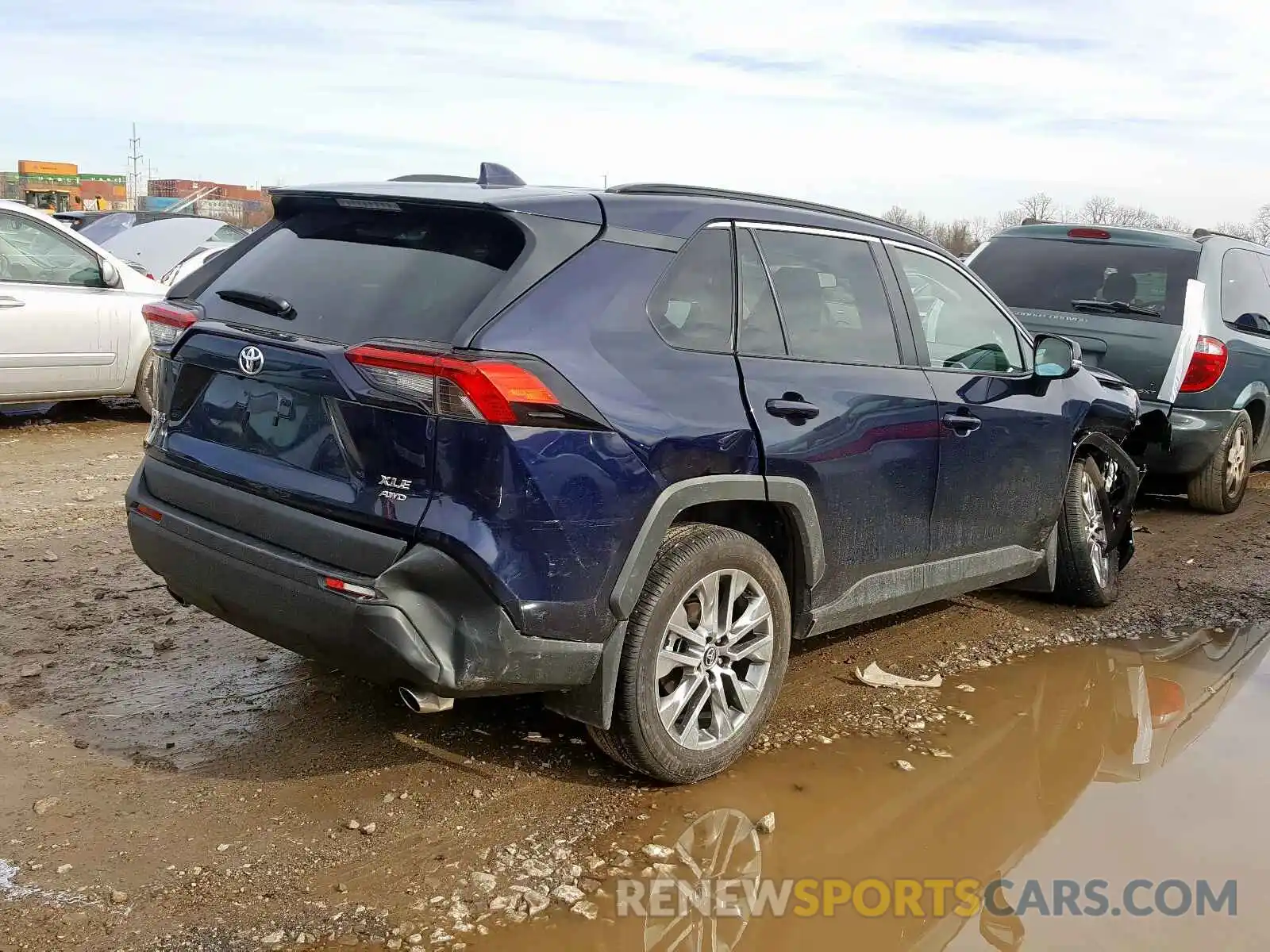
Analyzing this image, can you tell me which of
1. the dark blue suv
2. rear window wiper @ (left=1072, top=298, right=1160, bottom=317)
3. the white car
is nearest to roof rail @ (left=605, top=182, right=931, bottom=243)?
the dark blue suv

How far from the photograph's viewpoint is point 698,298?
3604 millimetres

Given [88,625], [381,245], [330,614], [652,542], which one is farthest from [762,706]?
[88,625]

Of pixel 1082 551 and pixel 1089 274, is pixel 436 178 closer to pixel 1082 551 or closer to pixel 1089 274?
pixel 1082 551

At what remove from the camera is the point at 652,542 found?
3.31 m

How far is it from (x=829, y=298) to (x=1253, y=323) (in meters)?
5.32

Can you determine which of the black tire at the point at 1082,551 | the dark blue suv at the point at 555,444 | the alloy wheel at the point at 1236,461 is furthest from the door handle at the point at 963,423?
the alloy wheel at the point at 1236,461

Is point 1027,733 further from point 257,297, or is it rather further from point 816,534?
point 257,297

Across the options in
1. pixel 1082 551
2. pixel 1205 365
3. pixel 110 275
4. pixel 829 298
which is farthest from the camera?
pixel 110 275

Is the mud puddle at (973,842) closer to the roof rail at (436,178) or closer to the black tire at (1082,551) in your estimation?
the black tire at (1082,551)

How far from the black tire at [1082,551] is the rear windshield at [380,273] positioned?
3244 mm

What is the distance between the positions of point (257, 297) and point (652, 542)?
4.71 ft

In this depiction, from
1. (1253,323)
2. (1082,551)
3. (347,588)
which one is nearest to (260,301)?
(347,588)

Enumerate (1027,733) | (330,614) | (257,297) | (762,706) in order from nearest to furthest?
(330,614), (257,297), (762,706), (1027,733)

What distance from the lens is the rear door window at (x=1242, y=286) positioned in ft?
25.6
